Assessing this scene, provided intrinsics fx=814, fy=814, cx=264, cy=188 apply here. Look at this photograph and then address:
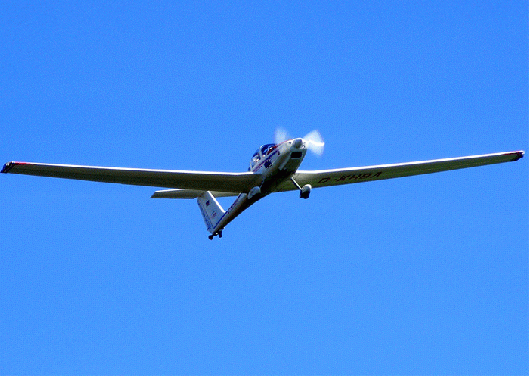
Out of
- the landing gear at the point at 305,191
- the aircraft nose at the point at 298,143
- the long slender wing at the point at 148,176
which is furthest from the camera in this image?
the landing gear at the point at 305,191

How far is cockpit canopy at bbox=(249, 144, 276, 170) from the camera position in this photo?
2525 cm

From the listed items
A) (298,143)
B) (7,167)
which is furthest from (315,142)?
(7,167)

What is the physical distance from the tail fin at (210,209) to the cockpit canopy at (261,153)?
10.9 ft

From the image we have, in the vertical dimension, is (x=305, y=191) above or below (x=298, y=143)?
below

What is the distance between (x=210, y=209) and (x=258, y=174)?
4.71 metres

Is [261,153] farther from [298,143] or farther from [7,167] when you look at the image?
[7,167]

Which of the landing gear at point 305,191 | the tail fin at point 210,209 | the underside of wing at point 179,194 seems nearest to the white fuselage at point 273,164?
the landing gear at point 305,191

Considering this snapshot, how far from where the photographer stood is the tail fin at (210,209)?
1138 inches

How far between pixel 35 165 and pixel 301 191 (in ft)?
25.9

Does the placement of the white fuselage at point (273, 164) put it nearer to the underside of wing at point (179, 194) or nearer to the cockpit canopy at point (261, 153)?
the cockpit canopy at point (261, 153)

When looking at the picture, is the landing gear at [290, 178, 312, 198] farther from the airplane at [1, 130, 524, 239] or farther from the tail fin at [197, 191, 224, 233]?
the tail fin at [197, 191, 224, 233]

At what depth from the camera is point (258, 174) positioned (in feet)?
83.5

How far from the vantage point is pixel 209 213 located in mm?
29609

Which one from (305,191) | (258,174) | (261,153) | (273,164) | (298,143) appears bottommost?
(305,191)
